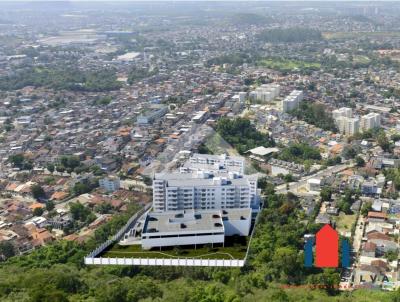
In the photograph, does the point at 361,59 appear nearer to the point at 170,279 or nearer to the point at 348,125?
the point at 348,125

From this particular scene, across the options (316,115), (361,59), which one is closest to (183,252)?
(316,115)

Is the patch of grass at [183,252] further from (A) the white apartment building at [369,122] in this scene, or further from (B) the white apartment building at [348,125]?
(A) the white apartment building at [369,122]

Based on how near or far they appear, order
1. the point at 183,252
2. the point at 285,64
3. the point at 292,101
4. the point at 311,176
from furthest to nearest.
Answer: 1. the point at 285,64
2. the point at 292,101
3. the point at 311,176
4. the point at 183,252

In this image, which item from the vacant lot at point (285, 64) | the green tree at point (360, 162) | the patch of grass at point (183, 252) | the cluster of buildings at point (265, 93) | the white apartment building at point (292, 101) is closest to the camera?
the patch of grass at point (183, 252)

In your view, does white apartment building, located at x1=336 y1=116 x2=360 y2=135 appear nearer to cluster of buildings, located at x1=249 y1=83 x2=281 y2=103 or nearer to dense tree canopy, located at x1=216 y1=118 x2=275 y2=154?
dense tree canopy, located at x1=216 y1=118 x2=275 y2=154

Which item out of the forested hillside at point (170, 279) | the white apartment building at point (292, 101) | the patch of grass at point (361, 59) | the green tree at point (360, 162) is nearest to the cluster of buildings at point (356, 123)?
the white apartment building at point (292, 101)
